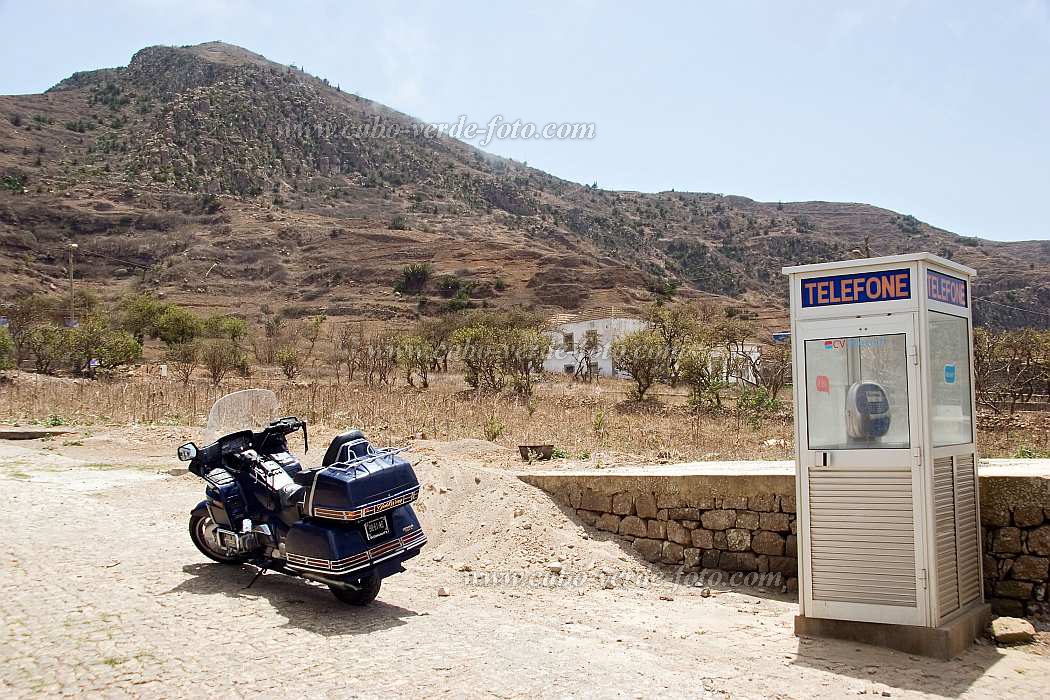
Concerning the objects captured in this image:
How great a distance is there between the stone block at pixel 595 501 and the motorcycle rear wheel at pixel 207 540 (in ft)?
12.5

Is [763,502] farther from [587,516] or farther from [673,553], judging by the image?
[587,516]

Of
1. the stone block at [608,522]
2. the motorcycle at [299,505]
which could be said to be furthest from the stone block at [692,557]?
the motorcycle at [299,505]

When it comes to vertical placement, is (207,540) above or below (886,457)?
below

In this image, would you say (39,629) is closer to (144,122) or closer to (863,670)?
(863,670)

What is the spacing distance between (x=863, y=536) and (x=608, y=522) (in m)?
3.61

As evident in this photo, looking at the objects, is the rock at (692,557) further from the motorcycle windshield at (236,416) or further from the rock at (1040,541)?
the motorcycle windshield at (236,416)

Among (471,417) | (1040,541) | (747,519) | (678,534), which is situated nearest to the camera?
(1040,541)


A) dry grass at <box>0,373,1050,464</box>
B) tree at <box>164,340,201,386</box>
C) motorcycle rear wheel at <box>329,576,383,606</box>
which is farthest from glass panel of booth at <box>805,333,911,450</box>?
tree at <box>164,340,201,386</box>

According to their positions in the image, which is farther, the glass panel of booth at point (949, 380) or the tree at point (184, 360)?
the tree at point (184, 360)

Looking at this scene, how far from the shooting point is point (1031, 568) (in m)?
6.26

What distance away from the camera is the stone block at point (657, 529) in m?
8.38

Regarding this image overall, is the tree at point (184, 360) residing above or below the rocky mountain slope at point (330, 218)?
below

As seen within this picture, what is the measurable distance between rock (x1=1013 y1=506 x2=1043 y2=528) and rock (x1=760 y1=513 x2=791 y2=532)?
74.3 inches

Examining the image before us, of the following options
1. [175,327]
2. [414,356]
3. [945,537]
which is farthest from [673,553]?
[175,327]
